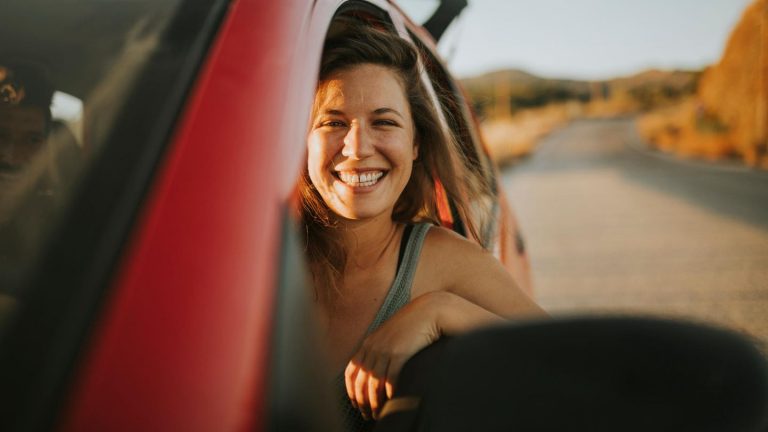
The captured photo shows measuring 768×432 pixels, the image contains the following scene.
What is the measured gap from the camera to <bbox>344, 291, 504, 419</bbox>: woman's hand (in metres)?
1.11

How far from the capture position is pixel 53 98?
96 centimetres

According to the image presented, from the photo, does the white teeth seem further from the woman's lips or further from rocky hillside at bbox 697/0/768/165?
rocky hillside at bbox 697/0/768/165

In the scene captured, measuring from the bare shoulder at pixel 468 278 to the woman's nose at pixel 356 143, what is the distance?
345 mm

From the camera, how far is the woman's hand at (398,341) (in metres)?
1.11

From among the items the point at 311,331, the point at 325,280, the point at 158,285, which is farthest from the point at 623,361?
the point at 325,280

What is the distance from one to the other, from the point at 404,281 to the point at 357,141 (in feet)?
1.30

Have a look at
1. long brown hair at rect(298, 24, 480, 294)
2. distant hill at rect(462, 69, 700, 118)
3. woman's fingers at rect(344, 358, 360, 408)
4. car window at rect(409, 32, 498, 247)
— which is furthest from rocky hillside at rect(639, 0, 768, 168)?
distant hill at rect(462, 69, 700, 118)

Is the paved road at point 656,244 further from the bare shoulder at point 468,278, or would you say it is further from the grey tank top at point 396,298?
the grey tank top at point 396,298

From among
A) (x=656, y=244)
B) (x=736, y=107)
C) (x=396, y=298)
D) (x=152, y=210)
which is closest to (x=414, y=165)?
(x=396, y=298)

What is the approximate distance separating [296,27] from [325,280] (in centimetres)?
83

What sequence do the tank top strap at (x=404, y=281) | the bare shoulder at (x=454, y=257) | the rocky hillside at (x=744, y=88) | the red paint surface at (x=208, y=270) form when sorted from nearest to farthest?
the red paint surface at (x=208, y=270) < the tank top strap at (x=404, y=281) < the bare shoulder at (x=454, y=257) < the rocky hillside at (x=744, y=88)

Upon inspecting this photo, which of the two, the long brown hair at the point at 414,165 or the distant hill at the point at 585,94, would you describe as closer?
the long brown hair at the point at 414,165

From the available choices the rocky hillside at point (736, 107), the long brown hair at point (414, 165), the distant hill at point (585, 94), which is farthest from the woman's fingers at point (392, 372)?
the distant hill at point (585, 94)

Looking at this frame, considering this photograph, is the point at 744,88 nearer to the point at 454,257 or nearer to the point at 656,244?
the point at 656,244
